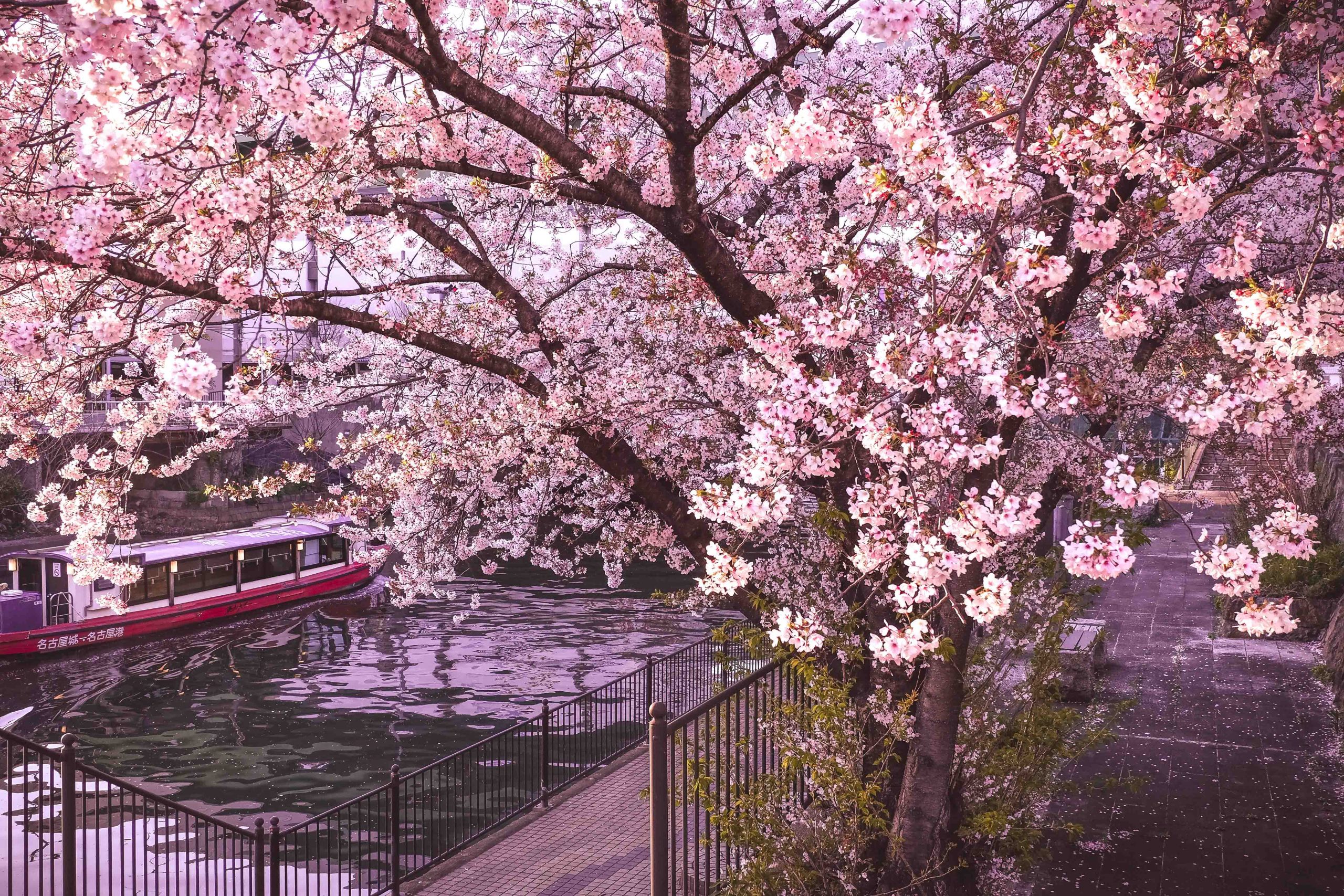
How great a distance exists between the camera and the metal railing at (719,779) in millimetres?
5062

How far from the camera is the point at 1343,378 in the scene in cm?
1403

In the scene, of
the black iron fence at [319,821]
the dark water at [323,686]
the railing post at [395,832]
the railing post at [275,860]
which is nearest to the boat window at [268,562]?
the dark water at [323,686]

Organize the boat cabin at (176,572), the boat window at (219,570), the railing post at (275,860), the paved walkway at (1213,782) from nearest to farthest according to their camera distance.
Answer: the railing post at (275,860) → the paved walkway at (1213,782) → the boat cabin at (176,572) → the boat window at (219,570)

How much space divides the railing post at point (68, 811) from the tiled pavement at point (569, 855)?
2.76 m

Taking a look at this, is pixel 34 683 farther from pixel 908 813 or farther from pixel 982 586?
pixel 982 586

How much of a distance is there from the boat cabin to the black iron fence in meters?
5.93

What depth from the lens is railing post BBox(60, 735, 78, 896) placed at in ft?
23.0

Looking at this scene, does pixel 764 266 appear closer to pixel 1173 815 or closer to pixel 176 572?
pixel 1173 815

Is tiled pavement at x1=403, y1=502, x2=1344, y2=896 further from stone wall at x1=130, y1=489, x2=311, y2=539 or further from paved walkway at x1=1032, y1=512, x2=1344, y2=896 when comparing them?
stone wall at x1=130, y1=489, x2=311, y2=539

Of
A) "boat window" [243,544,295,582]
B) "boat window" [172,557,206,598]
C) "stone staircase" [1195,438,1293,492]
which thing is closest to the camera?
"stone staircase" [1195,438,1293,492]

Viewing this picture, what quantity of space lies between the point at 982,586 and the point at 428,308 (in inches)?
290

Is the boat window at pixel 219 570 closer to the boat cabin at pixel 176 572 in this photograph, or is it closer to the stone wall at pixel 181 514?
the boat cabin at pixel 176 572

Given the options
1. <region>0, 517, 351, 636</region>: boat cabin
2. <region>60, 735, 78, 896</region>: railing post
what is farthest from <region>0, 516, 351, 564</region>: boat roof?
<region>60, 735, 78, 896</region>: railing post

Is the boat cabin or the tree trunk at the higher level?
the tree trunk
